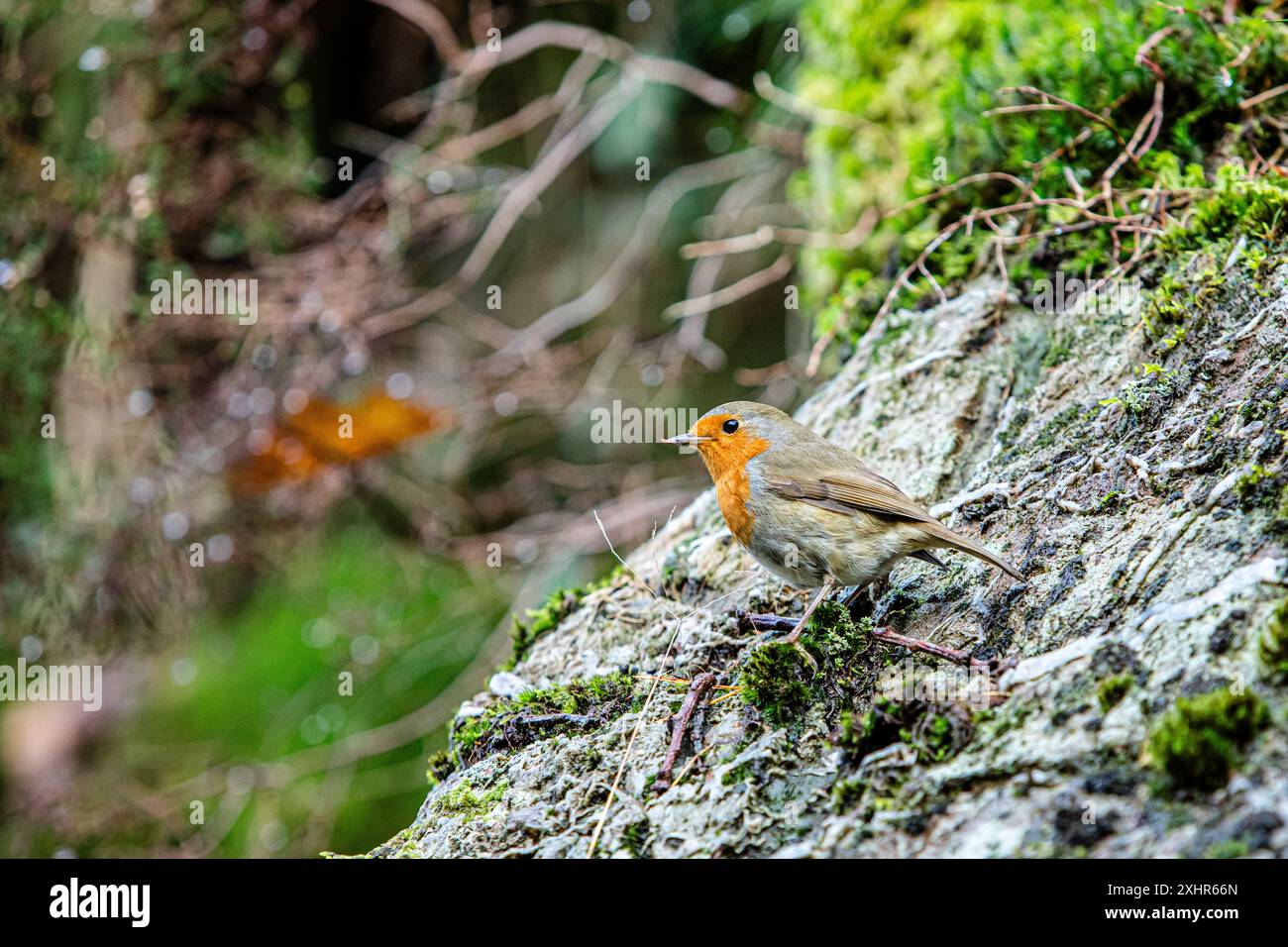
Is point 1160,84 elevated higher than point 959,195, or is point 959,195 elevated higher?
point 1160,84

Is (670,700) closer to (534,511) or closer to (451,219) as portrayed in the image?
(534,511)

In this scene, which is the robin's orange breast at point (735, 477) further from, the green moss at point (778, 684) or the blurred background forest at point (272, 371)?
the blurred background forest at point (272, 371)

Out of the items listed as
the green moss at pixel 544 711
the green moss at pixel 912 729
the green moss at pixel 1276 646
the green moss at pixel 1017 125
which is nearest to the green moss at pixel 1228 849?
the green moss at pixel 1276 646

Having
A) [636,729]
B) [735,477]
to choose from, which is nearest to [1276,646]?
[636,729]

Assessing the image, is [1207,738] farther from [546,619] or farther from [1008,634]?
[546,619]

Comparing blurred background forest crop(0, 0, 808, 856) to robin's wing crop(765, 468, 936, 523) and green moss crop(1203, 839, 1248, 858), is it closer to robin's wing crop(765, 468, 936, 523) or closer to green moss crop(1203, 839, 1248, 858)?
robin's wing crop(765, 468, 936, 523)

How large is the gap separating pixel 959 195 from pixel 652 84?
9.94 feet

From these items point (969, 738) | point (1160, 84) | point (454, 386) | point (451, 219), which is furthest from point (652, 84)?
point (969, 738)

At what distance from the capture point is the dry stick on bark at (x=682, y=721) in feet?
7.52

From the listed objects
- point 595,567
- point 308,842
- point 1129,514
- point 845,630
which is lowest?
point 308,842

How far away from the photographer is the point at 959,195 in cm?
389

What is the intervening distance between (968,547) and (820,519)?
1.33 feet

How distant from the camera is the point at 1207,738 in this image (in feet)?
5.41

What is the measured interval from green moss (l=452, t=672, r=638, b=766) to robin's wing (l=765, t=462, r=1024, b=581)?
2.30 feet
